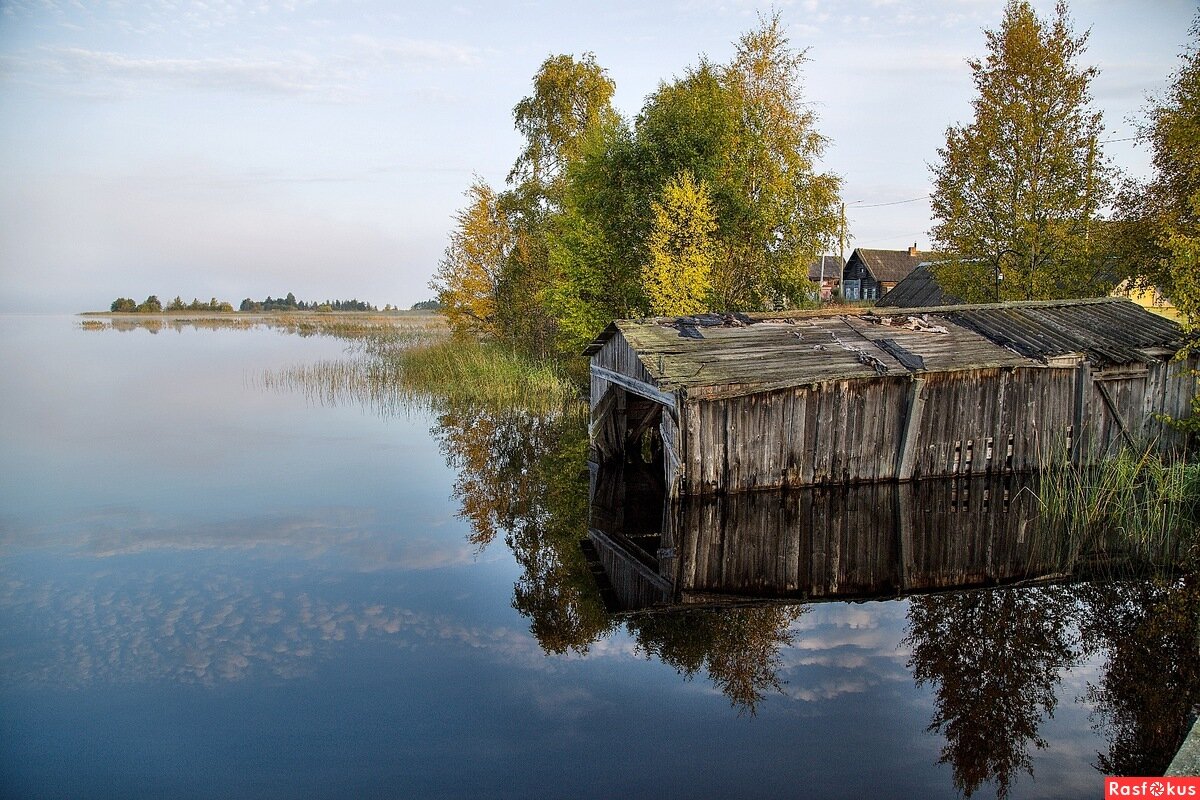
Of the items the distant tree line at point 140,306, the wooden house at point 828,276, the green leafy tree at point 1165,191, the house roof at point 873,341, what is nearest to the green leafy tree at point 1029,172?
the green leafy tree at point 1165,191

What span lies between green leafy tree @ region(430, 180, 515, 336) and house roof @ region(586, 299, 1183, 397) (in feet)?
52.0

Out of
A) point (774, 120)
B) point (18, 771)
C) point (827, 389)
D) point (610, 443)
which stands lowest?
point (18, 771)

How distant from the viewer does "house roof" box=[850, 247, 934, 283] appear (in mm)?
52906

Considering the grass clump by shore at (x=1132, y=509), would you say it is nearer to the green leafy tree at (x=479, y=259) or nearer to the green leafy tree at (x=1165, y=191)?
the green leafy tree at (x=1165, y=191)

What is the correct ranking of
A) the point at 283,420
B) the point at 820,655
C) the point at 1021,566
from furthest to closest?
1. the point at 283,420
2. the point at 1021,566
3. the point at 820,655

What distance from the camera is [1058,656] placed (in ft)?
24.4

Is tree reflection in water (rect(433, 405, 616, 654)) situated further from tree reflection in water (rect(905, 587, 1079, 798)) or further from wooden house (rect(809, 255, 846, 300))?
wooden house (rect(809, 255, 846, 300))

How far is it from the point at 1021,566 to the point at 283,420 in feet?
62.8

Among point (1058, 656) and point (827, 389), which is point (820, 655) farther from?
point (827, 389)

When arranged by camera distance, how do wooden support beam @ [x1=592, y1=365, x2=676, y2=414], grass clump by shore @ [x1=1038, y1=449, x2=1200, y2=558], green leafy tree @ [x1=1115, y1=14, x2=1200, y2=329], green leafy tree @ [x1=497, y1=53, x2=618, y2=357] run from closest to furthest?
grass clump by shore @ [x1=1038, y1=449, x2=1200, y2=558], wooden support beam @ [x1=592, y1=365, x2=676, y2=414], green leafy tree @ [x1=1115, y1=14, x2=1200, y2=329], green leafy tree @ [x1=497, y1=53, x2=618, y2=357]

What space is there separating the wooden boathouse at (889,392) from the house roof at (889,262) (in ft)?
127

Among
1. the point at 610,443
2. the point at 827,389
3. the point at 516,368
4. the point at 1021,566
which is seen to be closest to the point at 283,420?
the point at 516,368

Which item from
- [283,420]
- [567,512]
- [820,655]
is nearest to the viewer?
[820,655]

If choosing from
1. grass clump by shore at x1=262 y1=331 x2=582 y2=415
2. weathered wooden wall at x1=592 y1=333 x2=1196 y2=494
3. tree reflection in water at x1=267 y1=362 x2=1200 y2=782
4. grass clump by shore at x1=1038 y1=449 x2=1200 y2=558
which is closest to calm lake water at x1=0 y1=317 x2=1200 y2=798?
tree reflection in water at x1=267 y1=362 x2=1200 y2=782
